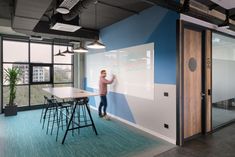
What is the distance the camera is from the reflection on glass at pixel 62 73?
732 cm

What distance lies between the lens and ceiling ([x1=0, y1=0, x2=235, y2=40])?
2827 millimetres

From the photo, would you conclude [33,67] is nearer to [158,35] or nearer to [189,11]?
[158,35]

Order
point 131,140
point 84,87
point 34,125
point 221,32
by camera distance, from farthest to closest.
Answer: point 84,87 → point 34,125 → point 221,32 → point 131,140

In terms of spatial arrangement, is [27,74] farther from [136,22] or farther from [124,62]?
[136,22]

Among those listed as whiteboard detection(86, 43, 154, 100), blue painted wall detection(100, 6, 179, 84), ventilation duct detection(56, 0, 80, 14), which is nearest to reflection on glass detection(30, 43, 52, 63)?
whiteboard detection(86, 43, 154, 100)

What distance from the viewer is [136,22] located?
445 cm

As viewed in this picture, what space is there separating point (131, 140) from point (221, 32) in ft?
11.8

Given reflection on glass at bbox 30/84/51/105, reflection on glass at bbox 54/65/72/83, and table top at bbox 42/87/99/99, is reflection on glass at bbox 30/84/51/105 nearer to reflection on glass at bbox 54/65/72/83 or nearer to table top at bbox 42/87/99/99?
reflection on glass at bbox 54/65/72/83

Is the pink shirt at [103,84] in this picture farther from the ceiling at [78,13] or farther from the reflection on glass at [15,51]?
the reflection on glass at [15,51]

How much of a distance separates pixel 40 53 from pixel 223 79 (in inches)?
266

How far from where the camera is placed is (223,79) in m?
4.57

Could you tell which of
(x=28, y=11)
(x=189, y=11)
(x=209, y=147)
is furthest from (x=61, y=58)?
(x=209, y=147)

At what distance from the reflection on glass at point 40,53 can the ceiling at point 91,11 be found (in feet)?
4.05

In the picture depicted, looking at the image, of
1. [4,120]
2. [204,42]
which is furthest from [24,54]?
[204,42]
